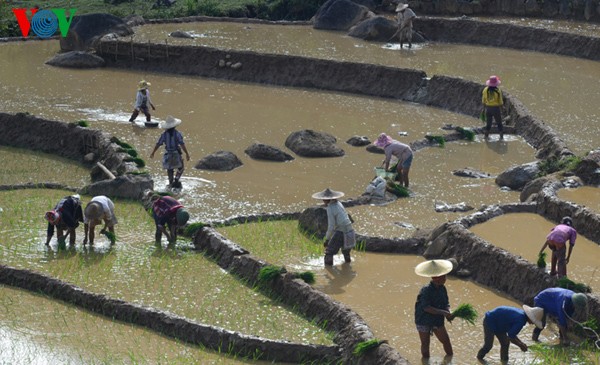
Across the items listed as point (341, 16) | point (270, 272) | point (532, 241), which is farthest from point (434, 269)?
point (341, 16)

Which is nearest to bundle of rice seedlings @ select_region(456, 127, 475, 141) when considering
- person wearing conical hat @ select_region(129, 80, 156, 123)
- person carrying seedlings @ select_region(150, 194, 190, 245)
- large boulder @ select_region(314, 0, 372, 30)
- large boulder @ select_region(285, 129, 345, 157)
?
large boulder @ select_region(285, 129, 345, 157)

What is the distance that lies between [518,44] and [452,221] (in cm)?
1584

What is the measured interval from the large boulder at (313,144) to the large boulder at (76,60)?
9.24 metres

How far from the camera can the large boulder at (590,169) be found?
17594 millimetres

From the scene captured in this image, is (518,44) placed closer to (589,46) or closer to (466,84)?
(589,46)

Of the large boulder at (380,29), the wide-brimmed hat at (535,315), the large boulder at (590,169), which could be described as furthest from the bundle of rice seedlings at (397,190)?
the large boulder at (380,29)

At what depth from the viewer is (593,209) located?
1625cm

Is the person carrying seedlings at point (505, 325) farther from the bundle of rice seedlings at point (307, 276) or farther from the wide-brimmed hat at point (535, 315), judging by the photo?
the bundle of rice seedlings at point (307, 276)

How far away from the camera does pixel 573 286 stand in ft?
42.7

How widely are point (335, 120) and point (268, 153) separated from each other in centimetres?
359

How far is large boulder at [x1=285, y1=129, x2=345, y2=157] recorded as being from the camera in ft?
69.2

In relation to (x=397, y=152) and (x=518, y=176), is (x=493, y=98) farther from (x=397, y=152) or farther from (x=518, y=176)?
(x=397, y=152)

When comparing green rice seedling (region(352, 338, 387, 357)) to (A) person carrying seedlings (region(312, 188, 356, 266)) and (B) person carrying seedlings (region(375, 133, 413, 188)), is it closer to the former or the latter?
(A) person carrying seedlings (region(312, 188, 356, 266))

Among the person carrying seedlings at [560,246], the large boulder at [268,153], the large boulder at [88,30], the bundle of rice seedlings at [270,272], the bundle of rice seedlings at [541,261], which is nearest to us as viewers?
the person carrying seedlings at [560,246]
